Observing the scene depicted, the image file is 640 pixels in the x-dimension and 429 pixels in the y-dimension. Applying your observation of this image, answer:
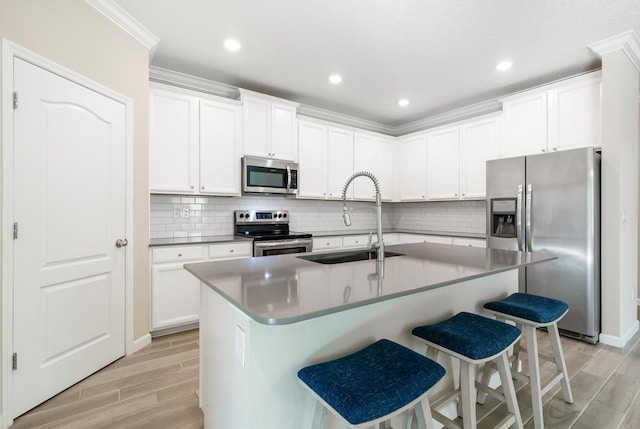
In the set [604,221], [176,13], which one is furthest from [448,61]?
[176,13]

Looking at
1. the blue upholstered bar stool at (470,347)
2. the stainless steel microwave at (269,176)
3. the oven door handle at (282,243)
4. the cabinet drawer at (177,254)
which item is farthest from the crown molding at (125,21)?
the blue upholstered bar stool at (470,347)

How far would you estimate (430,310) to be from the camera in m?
1.67

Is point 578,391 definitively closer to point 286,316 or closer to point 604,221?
point 604,221

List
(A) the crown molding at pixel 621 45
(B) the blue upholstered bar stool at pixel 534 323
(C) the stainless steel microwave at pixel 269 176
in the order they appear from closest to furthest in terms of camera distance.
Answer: (B) the blue upholstered bar stool at pixel 534 323 → (A) the crown molding at pixel 621 45 → (C) the stainless steel microwave at pixel 269 176

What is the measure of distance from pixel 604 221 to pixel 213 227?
400 cm

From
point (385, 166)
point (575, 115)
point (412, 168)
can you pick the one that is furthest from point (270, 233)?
point (575, 115)

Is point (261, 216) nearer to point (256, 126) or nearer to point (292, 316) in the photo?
point (256, 126)

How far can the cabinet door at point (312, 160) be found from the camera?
4141 mm

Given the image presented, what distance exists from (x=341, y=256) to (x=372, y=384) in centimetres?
113

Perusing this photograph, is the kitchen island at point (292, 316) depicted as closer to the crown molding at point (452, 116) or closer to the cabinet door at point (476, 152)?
the cabinet door at point (476, 152)

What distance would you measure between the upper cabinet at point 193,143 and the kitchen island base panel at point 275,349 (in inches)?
75.8

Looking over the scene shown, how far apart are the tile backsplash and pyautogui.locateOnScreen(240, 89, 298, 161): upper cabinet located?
0.64 m

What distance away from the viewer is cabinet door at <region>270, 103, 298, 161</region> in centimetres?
381

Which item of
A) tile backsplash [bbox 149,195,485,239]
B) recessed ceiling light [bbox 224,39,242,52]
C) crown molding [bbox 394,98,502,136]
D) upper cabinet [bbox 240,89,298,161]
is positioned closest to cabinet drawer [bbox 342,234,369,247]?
tile backsplash [bbox 149,195,485,239]
